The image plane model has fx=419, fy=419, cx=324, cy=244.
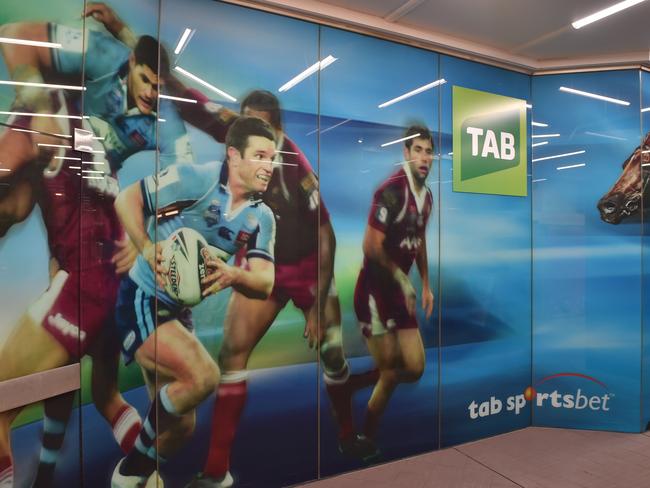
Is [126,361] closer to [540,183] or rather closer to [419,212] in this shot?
[419,212]

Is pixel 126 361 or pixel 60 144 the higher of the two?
pixel 60 144

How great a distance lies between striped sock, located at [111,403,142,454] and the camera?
2369mm

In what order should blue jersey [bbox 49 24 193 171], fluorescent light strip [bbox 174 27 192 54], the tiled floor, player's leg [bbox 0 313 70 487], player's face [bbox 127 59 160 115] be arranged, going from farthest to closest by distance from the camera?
the tiled floor → fluorescent light strip [bbox 174 27 192 54] → player's face [bbox 127 59 160 115] → blue jersey [bbox 49 24 193 171] → player's leg [bbox 0 313 70 487]

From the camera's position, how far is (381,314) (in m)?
3.11

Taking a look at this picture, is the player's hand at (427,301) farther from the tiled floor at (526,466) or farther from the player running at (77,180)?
the player running at (77,180)

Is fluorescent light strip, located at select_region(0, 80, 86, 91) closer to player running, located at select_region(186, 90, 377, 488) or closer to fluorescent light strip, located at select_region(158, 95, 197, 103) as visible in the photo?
fluorescent light strip, located at select_region(158, 95, 197, 103)

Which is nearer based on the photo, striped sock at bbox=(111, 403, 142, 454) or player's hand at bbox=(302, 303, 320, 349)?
striped sock at bbox=(111, 403, 142, 454)

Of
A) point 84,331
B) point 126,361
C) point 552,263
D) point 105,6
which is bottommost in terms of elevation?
point 126,361

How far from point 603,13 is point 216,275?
321cm

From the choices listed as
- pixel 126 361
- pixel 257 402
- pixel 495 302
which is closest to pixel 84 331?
pixel 126 361

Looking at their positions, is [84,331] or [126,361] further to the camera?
[126,361]

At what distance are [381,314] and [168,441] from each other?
5.32ft

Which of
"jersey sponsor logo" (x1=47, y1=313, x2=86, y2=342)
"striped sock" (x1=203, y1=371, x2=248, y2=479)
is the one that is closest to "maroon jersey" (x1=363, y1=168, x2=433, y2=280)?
"striped sock" (x1=203, y1=371, x2=248, y2=479)

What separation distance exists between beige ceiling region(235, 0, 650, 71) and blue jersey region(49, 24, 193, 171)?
0.92 metres
